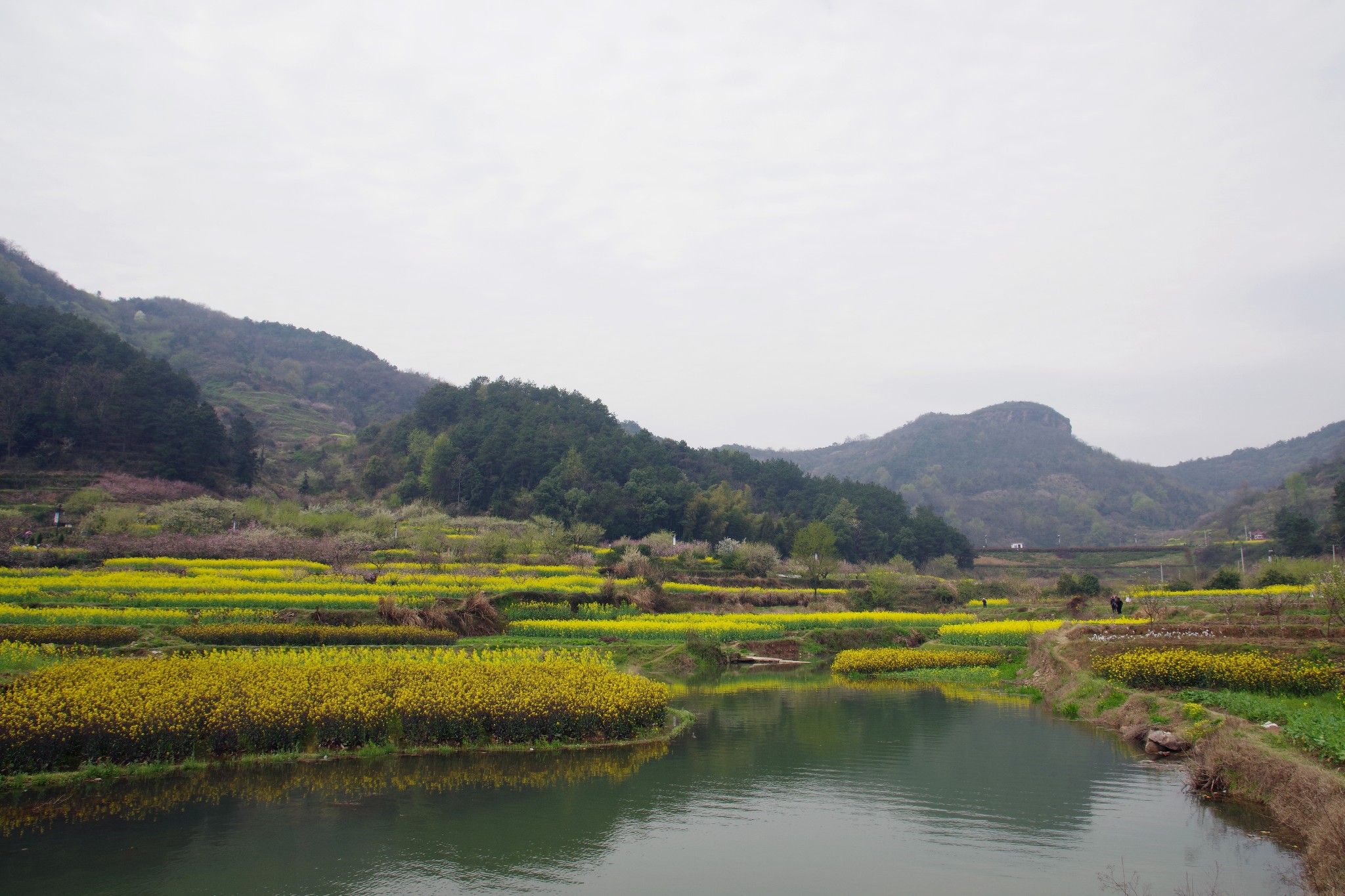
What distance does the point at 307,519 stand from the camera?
50.3m

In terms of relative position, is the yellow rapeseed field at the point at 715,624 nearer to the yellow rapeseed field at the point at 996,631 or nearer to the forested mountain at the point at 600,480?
the yellow rapeseed field at the point at 996,631

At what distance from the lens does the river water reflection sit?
8.81m

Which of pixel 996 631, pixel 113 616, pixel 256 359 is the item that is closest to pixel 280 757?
pixel 113 616

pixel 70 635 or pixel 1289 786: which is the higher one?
pixel 70 635

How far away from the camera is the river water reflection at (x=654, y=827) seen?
8812mm

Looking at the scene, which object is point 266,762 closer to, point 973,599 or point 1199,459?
point 973,599

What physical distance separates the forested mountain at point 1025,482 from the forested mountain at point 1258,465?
9478 mm

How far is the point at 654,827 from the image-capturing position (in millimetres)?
10734

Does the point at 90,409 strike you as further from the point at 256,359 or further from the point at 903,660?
the point at 256,359

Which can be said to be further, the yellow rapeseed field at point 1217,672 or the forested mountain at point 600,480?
the forested mountain at point 600,480

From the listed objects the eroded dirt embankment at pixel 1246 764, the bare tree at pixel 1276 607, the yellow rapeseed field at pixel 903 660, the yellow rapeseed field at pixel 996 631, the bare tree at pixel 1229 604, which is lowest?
the yellow rapeseed field at pixel 903 660

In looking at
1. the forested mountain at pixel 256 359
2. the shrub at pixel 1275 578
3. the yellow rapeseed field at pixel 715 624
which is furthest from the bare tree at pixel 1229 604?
the forested mountain at pixel 256 359

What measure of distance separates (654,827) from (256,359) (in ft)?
467

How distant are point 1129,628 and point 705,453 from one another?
7206cm
